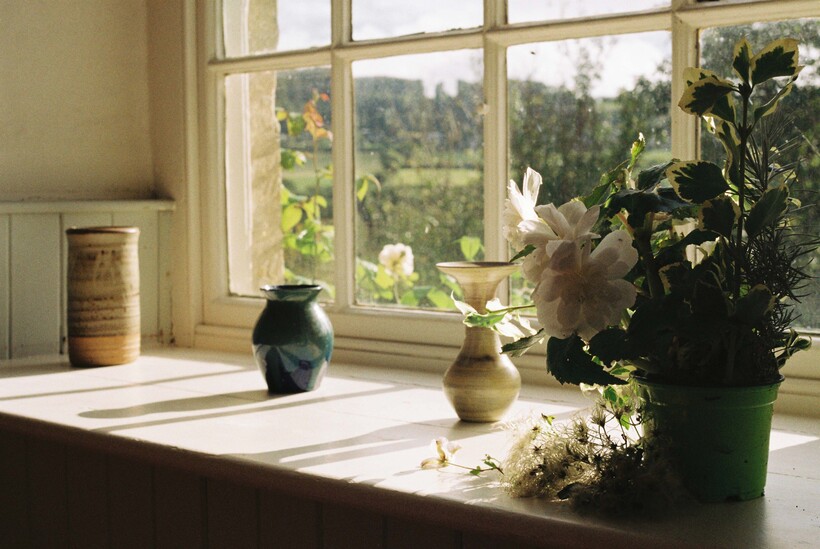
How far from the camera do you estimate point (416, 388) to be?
1744mm

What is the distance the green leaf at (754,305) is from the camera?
100 cm

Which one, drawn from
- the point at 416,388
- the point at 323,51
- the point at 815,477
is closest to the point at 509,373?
the point at 416,388

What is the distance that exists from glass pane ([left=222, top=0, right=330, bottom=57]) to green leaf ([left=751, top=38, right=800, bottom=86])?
118cm

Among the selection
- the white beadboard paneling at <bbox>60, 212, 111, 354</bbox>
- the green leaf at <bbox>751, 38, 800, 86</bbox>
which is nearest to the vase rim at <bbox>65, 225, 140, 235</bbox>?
the white beadboard paneling at <bbox>60, 212, 111, 354</bbox>

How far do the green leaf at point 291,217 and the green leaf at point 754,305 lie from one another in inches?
50.0

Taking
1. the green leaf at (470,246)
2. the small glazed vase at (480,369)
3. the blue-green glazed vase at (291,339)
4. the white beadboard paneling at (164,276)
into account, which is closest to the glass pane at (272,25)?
the white beadboard paneling at (164,276)

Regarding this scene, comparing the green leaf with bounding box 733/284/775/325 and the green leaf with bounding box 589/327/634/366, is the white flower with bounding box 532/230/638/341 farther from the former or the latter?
the green leaf with bounding box 733/284/775/325

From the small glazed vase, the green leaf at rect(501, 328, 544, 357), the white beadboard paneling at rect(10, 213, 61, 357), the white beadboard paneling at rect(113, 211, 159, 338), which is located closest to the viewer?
the green leaf at rect(501, 328, 544, 357)

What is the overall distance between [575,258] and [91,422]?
876mm

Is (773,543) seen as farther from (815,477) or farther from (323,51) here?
(323,51)

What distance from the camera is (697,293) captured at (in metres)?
1.02

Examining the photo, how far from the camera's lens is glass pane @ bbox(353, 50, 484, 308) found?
185 cm

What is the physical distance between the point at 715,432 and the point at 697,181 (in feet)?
0.89

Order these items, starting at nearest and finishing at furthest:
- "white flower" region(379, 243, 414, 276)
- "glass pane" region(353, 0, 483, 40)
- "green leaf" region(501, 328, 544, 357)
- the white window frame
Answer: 1. "green leaf" region(501, 328, 544, 357)
2. the white window frame
3. "glass pane" region(353, 0, 483, 40)
4. "white flower" region(379, 243, 414, 276)
